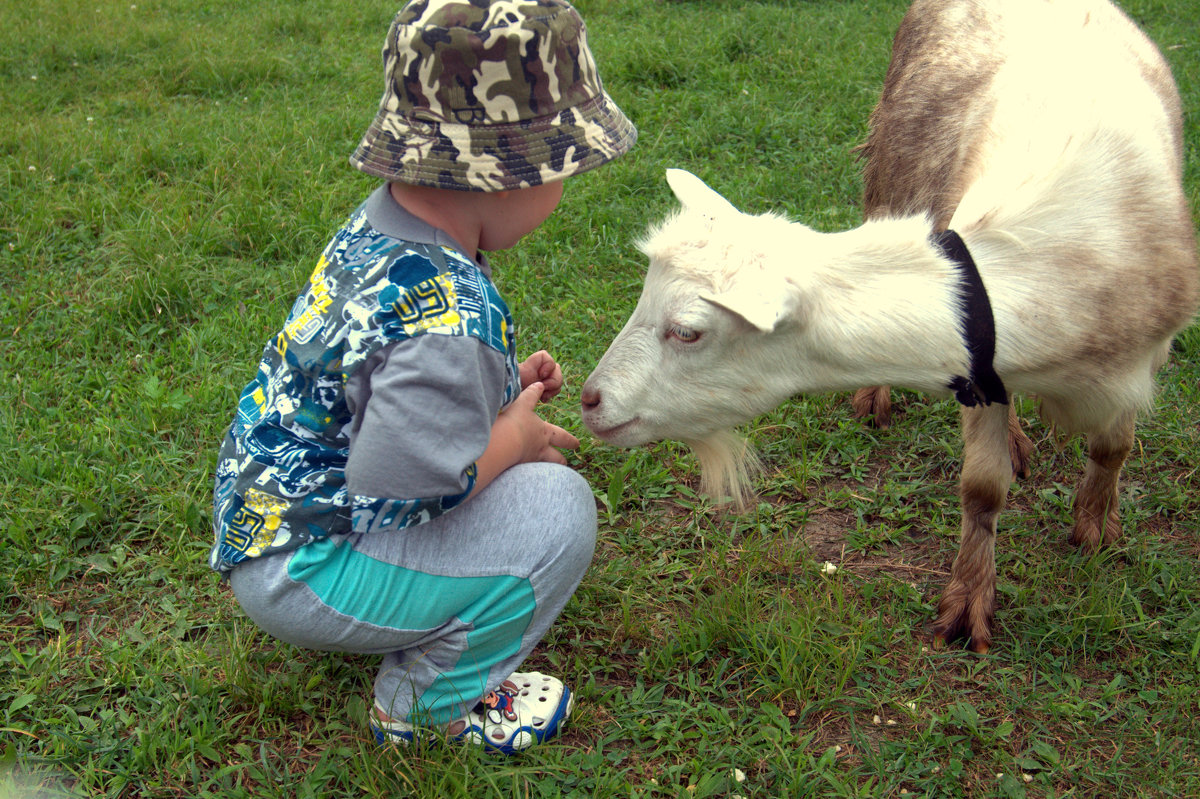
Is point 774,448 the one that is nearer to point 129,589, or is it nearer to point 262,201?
point 129,589

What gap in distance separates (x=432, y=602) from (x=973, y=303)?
4.44 feet

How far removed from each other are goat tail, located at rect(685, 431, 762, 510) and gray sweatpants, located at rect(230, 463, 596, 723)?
59 centimetres

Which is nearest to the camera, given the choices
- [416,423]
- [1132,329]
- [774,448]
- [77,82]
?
[416,423]

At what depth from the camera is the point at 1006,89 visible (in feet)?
9.83

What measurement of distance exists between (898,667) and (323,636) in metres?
1.46

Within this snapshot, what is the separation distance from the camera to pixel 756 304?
Result: 209 centimetres

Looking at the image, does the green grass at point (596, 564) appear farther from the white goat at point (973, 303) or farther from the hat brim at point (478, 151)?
the hat brim at point (478, 151)

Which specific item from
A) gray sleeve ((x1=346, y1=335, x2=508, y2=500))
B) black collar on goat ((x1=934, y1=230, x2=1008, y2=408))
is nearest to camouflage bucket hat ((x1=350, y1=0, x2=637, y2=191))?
gray sleeve ((x1=346, y1=335, x2=508, y2=500))

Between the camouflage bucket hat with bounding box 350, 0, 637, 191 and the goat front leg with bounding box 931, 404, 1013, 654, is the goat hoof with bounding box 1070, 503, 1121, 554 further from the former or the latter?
the camouflage bucket hat with bounding box 350, 0, 637, 191

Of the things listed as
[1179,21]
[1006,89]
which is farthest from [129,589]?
[1179,21]

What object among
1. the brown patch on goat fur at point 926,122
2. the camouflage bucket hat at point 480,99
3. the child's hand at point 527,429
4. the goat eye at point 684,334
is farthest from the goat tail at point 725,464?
the camouflage bucket hat at point 480,99

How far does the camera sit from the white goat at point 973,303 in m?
2.22

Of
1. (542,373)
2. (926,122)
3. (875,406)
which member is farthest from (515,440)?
(926,122)

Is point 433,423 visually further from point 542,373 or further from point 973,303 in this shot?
point 973,303
